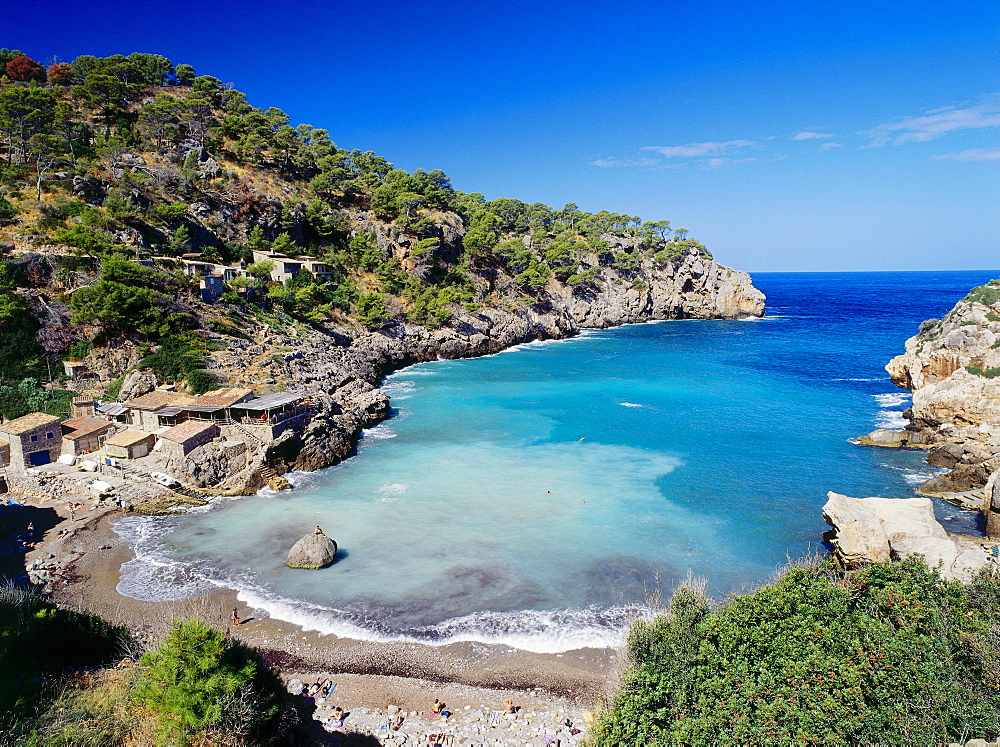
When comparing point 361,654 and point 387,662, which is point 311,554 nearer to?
point 361,654

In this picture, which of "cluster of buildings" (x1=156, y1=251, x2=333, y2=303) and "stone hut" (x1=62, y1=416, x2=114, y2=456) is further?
"cluster of buildings" (x1=156, y1=251, x2=333, y2=303)

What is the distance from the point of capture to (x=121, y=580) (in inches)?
773

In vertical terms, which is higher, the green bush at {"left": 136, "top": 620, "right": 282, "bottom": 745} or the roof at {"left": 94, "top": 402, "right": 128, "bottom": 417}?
the roof at {"left": 94, "top": 402, "right": 128, "bottom": 417}

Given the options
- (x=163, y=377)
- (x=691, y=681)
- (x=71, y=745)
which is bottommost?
(x=691, y=681)

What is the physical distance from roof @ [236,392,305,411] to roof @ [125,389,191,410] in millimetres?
4216

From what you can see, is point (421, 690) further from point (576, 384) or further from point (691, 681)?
point (576, 384)

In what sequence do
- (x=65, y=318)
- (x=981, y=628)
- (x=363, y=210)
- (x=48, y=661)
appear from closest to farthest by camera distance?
(x=981, y=628) < (x=48, y=661) < (x=65, y=318) < (x=363, y=210)

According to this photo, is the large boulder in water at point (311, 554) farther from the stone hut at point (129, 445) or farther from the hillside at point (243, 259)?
the stone hut at point (129, 445)

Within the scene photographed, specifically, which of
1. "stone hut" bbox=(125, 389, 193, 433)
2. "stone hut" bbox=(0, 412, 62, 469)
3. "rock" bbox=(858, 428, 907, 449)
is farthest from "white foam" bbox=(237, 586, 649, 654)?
"rock" bbox=(858, 428, 907, 449)

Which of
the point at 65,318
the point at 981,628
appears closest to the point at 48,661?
the point at 981,628

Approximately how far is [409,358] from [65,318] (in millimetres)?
31644

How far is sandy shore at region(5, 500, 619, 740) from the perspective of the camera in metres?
14.6

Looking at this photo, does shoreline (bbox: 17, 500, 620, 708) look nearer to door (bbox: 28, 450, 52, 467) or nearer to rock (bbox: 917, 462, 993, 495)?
door (bbox: 28, 450, 52, 467)

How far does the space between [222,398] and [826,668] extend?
100.0 feet
